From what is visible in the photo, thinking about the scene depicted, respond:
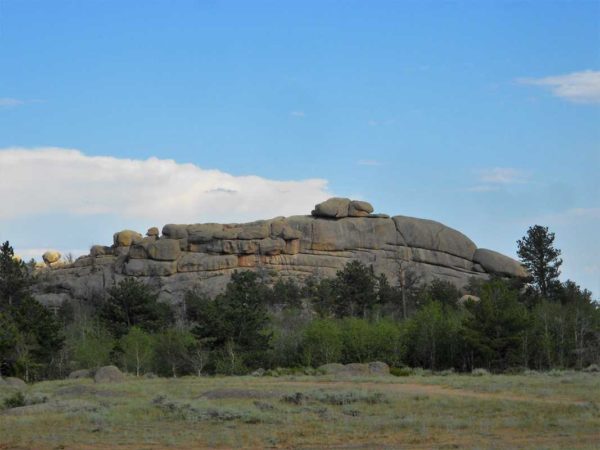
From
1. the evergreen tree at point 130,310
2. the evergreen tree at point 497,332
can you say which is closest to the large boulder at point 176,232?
the evergreen tree at point 130,310

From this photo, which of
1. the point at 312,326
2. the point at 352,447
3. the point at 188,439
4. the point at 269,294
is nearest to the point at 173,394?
the point at 188,439

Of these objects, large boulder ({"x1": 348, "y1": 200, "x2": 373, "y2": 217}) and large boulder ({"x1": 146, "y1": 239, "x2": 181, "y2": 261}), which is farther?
large boulder ({"x1": 348, "y1": 200, "x2": 373, "y2": 217})

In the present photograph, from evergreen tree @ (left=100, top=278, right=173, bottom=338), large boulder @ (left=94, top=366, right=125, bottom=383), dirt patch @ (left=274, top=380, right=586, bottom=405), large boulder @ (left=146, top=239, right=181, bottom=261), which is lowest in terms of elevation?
dirt patch @ (left=274, top=380, right=586, bottom=405)

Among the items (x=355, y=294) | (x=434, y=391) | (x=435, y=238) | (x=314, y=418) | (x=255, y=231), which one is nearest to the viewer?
(x=314, y=418)

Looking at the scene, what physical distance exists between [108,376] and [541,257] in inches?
1653

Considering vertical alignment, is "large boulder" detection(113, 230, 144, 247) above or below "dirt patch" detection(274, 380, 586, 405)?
above

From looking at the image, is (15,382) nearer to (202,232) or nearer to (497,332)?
(497,332)

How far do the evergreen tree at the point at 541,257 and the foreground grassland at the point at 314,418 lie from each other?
39.2 m

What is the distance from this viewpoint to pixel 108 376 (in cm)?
4956

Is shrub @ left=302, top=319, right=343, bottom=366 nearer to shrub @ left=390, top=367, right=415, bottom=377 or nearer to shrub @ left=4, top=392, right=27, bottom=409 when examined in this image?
shrub @ left=390, top=367, right=415, bottom=377

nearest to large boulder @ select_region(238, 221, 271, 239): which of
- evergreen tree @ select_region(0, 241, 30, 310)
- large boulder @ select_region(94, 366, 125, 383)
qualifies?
evergreen tree @ select_region(0, 241, 30, 310)

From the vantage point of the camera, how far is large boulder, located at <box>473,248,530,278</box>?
11906cm

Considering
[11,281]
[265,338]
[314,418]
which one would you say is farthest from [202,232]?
[314,418]

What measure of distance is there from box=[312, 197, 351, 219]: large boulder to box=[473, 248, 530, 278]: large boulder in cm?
1809
